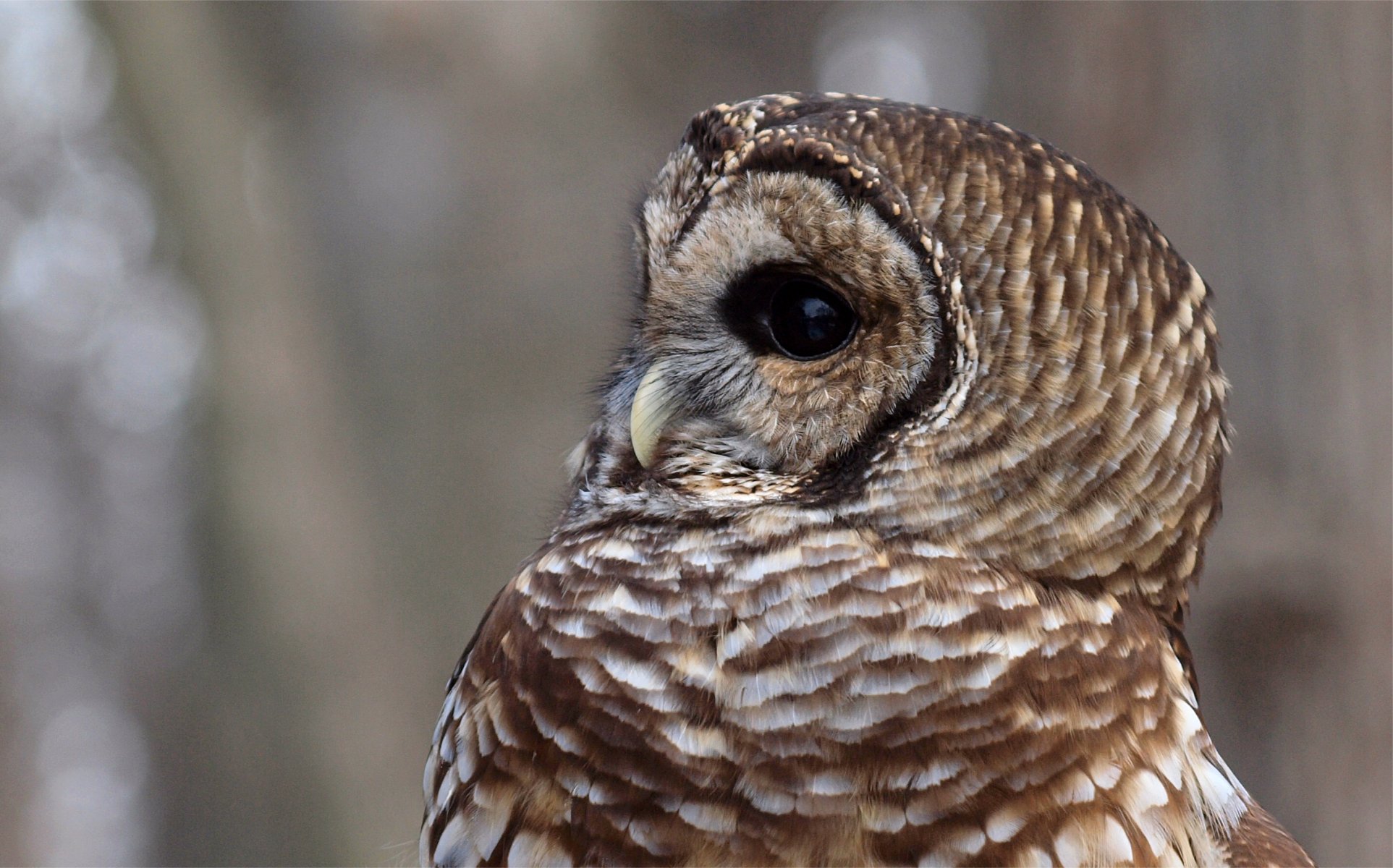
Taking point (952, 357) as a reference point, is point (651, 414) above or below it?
below

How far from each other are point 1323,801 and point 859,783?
2.23m

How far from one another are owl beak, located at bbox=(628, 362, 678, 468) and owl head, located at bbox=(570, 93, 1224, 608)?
3.3 inches

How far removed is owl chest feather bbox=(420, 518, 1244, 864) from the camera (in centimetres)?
130

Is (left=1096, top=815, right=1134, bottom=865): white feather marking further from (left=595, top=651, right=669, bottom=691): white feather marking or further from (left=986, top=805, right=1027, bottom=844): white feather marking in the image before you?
(left=595, top=651, right=669, bottom=691): white feather marking

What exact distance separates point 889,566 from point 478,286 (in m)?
4.71

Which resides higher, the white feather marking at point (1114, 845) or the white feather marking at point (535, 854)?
the white feather marking at point (1114, 845)

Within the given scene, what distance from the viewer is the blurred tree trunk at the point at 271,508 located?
191 inches

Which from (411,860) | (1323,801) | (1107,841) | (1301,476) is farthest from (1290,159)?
(411,860)

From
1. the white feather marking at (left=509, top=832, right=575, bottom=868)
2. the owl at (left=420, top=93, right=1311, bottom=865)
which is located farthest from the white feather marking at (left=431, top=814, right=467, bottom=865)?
the white feather marking at (left=509, top=832, right=575, bottom=868)

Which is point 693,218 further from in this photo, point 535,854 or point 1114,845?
point 1114,845

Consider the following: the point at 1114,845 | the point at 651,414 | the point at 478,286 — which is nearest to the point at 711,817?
the point at 1114,845

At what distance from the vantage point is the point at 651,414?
1.74 meters

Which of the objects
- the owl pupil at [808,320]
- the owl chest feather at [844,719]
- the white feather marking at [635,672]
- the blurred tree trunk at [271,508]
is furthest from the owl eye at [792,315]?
the blurred tree trunk at [271,508]

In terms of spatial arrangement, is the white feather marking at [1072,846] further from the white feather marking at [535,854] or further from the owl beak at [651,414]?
the owl beak at [651,414]
